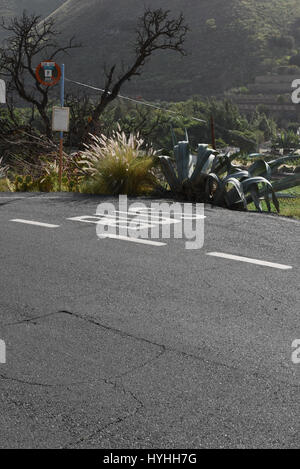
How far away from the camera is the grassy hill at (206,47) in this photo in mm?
104375

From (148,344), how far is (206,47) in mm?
113374

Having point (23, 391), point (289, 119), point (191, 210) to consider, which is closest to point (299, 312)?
point (23, 391)

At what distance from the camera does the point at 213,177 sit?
432 inches

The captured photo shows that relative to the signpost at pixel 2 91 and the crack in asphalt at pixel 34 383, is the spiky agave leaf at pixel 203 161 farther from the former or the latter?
the signpost at pixel 2 91

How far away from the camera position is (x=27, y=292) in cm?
567

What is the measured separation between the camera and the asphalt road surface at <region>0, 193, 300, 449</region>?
3.38 meters

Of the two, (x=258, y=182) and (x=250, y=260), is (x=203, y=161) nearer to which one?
(x=258, y=182)

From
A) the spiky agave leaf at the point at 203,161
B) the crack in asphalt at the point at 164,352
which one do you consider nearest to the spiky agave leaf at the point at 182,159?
the spiky agave leaf at the point at 203,161

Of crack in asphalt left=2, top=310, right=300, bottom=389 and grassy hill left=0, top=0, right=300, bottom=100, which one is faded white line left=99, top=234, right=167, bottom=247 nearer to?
crack in asphalt left=2, top=310, right=300, bottom=389

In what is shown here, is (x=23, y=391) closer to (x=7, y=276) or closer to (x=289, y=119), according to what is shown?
(x=7, y=276)

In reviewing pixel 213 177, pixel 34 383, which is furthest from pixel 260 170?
pixel 34 383

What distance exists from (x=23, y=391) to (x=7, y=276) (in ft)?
8.22

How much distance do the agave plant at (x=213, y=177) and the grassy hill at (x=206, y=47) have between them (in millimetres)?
86450

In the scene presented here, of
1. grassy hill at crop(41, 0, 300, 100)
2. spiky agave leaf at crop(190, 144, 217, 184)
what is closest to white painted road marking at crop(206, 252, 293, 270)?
spiky agave leaf at crop(190, 144, 217, 184)
